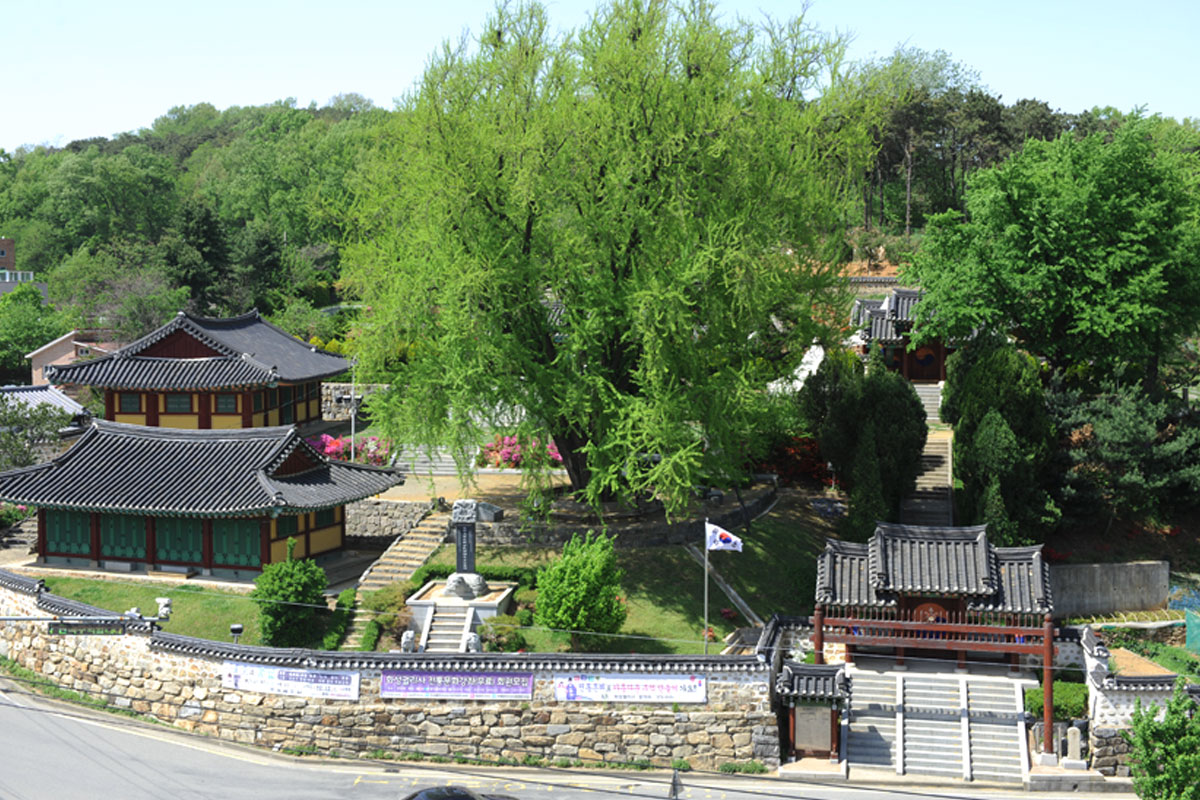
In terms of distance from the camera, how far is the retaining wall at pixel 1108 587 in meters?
35.6

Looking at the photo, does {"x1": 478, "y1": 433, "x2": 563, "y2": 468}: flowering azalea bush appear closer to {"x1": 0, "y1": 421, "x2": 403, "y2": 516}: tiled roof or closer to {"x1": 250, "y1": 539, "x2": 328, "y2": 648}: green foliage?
{"x1": 0, "y1": 421, "x2": 403, "y2": 516}: tiled roof

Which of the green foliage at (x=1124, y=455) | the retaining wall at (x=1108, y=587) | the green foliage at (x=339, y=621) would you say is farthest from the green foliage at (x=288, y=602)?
the green foliage at (x=1124, y=455)

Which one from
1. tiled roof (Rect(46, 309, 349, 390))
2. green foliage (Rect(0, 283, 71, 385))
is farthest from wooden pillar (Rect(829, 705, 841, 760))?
green foliage (Rect(0, 283, 71, 385))

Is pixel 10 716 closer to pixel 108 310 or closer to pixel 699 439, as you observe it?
pixel 699 439

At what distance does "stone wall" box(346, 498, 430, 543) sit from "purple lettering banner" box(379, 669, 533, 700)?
36.0 ft

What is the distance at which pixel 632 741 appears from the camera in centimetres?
2761

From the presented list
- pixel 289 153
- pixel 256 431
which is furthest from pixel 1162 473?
pixel 289 153

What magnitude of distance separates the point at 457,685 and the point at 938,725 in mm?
11962

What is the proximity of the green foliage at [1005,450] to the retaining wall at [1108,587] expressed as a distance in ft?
5.21

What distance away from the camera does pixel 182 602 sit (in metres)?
33.5

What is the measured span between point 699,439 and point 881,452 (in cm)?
828

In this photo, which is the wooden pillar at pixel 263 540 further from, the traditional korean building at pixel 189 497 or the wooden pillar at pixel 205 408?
the wooden pillar at pixel 205 408

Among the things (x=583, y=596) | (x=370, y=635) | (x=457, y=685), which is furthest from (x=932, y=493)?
(x=370, y=635)

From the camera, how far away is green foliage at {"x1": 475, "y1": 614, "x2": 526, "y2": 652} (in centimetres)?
3012
